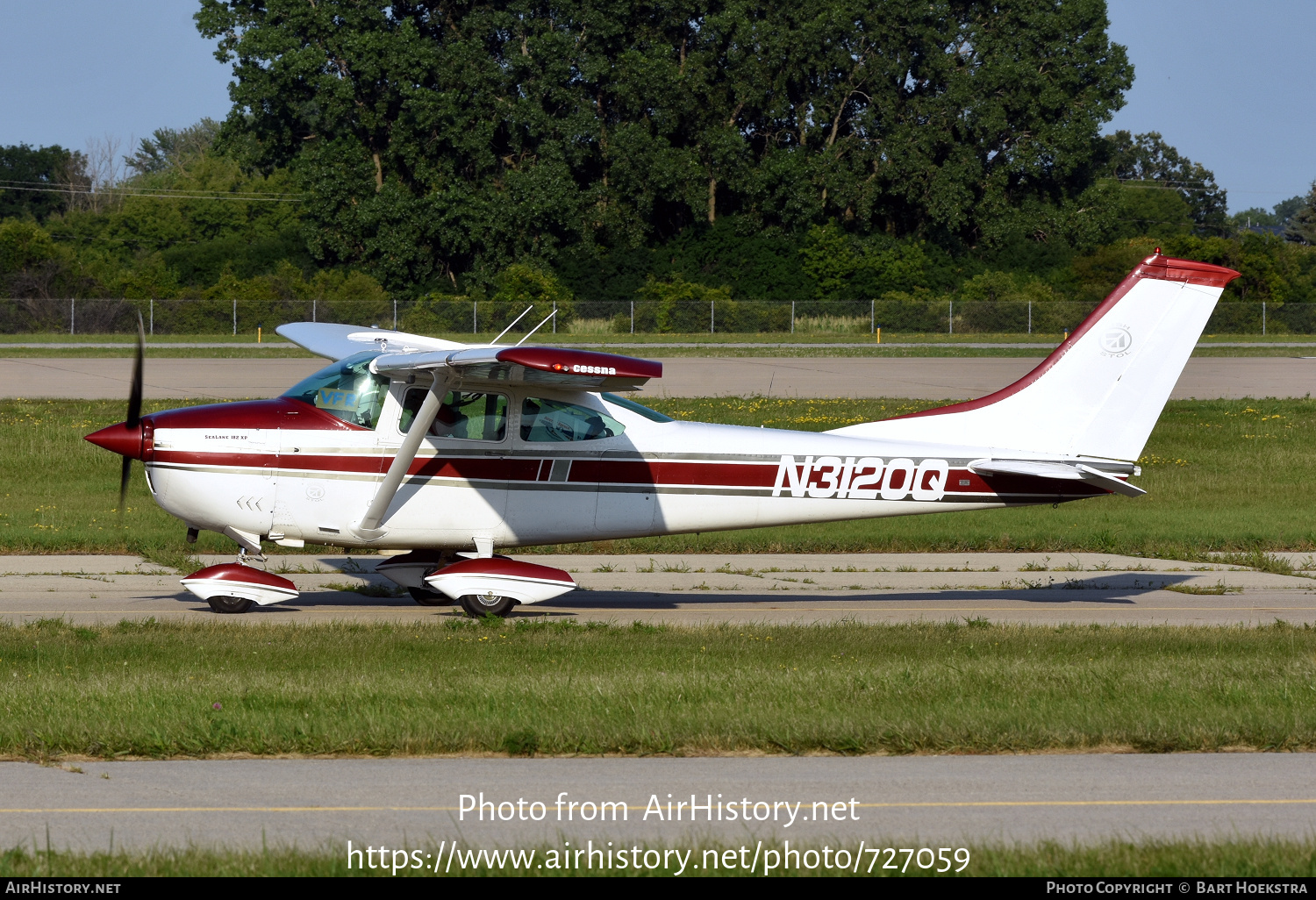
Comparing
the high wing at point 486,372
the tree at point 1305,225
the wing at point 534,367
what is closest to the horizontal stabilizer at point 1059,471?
the high wing at point 486,372

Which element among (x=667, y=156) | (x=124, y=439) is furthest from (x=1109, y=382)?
(x=667, y=156)

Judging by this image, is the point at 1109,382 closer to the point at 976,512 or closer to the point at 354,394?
the point at 354,394

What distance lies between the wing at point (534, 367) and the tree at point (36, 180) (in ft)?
297

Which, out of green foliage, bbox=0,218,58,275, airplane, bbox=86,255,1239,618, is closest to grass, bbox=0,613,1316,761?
airplane, bbox=86,255,1239,618

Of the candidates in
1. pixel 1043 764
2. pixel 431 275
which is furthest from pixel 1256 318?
pixel 1043 764

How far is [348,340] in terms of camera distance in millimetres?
14547

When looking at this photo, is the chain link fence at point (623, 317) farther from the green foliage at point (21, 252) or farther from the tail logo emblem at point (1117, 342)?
the tail logo emblem at point (1117, 342)

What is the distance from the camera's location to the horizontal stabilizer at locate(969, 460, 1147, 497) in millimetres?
12164

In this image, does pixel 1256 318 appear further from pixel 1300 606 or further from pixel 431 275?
pixel 1300 606

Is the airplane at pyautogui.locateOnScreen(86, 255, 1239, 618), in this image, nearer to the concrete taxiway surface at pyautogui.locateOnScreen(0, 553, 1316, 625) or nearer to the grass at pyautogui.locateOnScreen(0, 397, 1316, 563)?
the concrete taxiway surface at pyautogui.locateOnScreen(0, 553, 1316, 625)

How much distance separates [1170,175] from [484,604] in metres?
131

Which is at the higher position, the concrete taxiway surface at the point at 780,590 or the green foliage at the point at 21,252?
the green foliage at the point at 21,252

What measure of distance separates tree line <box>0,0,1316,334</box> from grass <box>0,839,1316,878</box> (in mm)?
56565

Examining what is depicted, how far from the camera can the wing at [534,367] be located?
10203 mm
